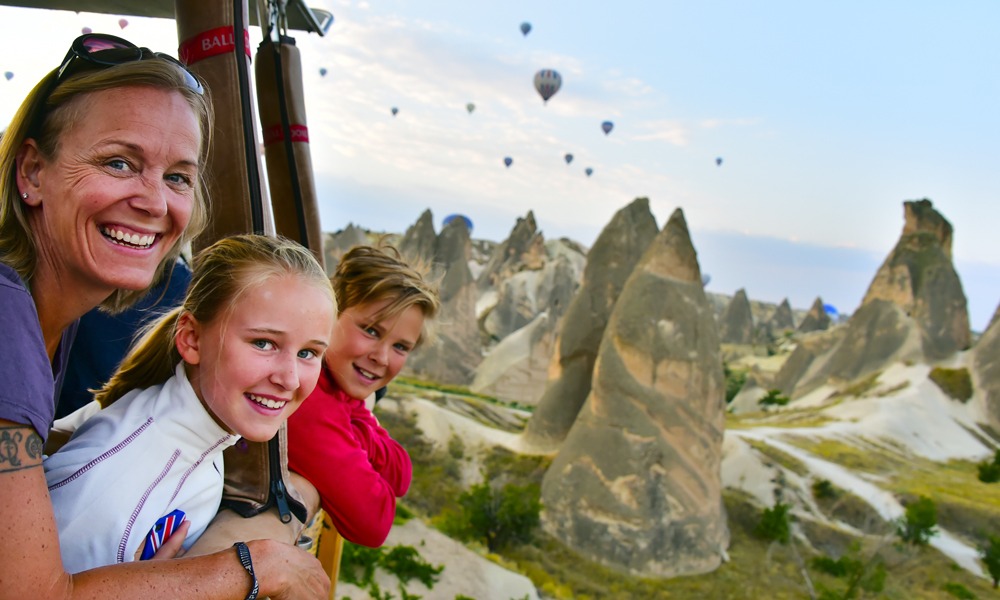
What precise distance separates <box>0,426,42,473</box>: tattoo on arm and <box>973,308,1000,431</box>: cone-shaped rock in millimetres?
16399

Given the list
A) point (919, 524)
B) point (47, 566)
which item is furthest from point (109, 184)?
point (919, 524)

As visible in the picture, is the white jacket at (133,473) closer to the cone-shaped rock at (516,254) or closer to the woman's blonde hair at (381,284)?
the woman's blonde hair at (381,284)

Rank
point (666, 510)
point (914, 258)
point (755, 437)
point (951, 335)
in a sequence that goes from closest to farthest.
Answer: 1. point (666, 510)
2. point (755, 437)
3. point (951, 335)
4. point (914, 258)

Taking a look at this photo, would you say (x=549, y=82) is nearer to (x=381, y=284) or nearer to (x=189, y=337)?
(x=381, y=284)

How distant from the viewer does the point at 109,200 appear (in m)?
0.90

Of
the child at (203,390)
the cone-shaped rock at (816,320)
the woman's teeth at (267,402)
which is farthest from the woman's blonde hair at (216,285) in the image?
the cone-shaped rock at (816,320)

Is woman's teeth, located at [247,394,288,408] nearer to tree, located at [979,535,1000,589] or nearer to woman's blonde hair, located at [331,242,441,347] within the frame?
woman's blonde hair, located at [331,242,441,347]

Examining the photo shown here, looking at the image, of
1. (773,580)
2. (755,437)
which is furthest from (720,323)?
(773,580)

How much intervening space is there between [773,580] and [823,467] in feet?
10.4

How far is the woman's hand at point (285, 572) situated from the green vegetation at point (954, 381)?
52.6 ft

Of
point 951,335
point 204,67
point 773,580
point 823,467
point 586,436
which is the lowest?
point 773,580

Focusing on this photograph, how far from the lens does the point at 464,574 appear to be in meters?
4.74

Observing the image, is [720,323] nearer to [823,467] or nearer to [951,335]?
[951,335]

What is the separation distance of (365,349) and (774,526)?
8617 millimetres
